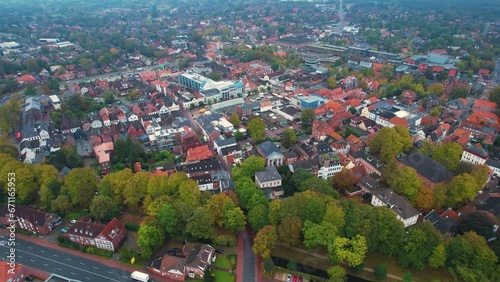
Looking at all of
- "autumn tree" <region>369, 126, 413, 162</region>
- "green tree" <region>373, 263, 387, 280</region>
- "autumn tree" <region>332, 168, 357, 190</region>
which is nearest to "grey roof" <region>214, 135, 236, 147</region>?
"autumn tree" <region>332, 168, 357, 190</region>

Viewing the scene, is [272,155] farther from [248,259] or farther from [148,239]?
[148,239]

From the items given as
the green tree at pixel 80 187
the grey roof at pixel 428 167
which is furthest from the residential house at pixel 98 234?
the grey roof at pixel 428 167

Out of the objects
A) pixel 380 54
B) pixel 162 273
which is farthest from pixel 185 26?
pixel 162 273

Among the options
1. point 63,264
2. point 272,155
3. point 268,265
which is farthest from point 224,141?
point 63,264

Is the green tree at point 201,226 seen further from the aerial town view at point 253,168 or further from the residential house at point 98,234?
the residential house at point 98,234

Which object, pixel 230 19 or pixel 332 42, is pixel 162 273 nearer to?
pixel 332 42

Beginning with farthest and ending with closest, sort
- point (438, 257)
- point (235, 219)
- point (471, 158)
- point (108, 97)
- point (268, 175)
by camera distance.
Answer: point (108, 97), point (471, 158), point (268, 175), point (235, 219), point (438, 257)
